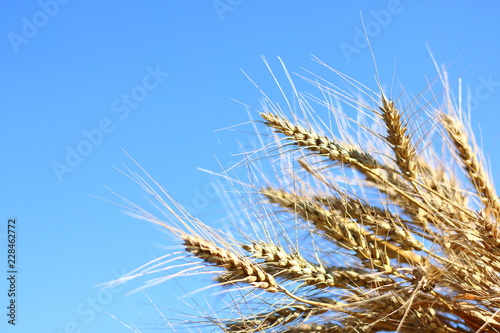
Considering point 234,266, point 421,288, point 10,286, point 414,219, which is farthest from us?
point 10,286

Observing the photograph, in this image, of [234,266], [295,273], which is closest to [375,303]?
[295,273]

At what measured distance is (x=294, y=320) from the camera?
7.32 feet

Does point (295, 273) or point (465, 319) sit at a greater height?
point (295, 273)

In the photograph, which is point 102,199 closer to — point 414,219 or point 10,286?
point 414,219

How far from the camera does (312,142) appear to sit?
2.54 m

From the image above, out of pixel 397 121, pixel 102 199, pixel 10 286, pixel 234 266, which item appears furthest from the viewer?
pixel 10 286

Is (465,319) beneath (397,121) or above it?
beneath

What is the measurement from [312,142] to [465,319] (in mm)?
920

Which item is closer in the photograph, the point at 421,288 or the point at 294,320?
the point at 421,288

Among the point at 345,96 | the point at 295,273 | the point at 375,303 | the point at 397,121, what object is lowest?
the point at 375,303

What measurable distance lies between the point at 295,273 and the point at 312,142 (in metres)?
0.65

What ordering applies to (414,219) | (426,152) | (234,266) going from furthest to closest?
(426,152) → (414,219) → (234,266)

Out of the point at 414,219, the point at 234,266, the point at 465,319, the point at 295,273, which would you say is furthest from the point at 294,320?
the point at 414,219

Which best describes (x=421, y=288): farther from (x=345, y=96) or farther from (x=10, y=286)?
(x=10, y=286)
